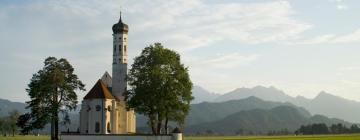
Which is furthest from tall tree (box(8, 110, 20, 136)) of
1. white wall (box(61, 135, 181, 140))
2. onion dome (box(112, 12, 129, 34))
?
white wall (box(61, 135, 181, 140))

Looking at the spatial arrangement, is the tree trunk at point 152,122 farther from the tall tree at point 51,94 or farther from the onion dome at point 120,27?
the onion dome at point 120,27

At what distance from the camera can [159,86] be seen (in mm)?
64688

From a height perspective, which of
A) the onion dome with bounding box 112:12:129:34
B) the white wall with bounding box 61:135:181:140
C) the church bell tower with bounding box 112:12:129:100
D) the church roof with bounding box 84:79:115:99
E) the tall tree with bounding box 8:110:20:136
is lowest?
the white wall with bounding box 61:135:181:140

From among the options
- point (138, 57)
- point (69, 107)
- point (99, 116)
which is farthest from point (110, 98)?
point (138, 57)

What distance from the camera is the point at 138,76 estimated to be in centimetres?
6669

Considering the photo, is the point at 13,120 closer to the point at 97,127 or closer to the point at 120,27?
the point at 120,27

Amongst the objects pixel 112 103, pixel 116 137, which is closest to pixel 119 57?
pixel 112 103

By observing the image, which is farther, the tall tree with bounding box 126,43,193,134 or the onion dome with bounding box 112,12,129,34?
the onion dome with bounding box 112,12,129,34

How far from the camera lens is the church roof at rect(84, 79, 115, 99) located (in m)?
80.0

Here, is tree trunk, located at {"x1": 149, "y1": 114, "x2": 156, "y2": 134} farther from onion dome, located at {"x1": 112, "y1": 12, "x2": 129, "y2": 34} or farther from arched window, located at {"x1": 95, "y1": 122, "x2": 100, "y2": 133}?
onion dome, located at {"x1": 112, "y1": 12, "x2": 129, "y2": 34}

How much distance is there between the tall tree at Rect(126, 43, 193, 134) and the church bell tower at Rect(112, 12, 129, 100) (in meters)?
17.8

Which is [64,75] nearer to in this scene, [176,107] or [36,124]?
[36,124]

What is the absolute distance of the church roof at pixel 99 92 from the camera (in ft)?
262

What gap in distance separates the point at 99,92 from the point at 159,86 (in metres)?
19.0
